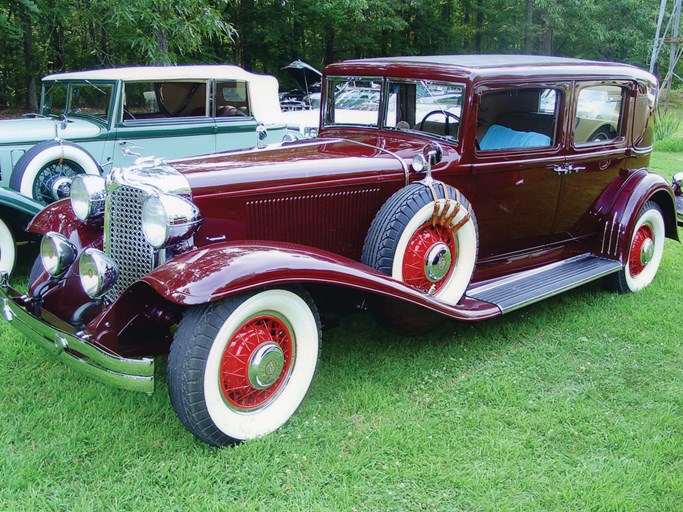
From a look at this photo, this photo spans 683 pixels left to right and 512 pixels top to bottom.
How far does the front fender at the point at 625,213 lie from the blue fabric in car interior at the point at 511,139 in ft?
2.85

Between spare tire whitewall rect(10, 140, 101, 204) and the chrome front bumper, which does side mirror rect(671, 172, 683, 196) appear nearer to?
the chrome front bumper

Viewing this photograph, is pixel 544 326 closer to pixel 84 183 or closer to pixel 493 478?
pixel 493 478

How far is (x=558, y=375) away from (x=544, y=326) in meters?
0.72

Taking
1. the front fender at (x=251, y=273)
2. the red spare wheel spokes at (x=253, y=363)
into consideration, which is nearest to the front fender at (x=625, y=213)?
the front fender at (x=251, y=273)

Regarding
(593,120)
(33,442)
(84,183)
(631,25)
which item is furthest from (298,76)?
(631,25)

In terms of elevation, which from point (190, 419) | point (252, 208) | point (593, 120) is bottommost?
point (190, 419)

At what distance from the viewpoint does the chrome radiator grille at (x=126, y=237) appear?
302 centimetres

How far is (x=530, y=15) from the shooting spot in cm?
2323

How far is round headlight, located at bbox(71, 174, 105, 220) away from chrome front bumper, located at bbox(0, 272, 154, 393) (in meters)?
0.61

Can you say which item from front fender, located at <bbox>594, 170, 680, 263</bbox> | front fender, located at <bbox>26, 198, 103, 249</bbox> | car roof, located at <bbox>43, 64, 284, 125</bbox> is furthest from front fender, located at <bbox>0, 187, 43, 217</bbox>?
front fender, located at <bbox>594, 170, 680, 263</bbox>

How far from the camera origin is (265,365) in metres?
2.79

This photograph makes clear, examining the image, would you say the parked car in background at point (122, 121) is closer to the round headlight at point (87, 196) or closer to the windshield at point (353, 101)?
the windshield at point (353, 101)

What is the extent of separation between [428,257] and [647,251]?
2418mm

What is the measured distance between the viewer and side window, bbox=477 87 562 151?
422 centimetres
